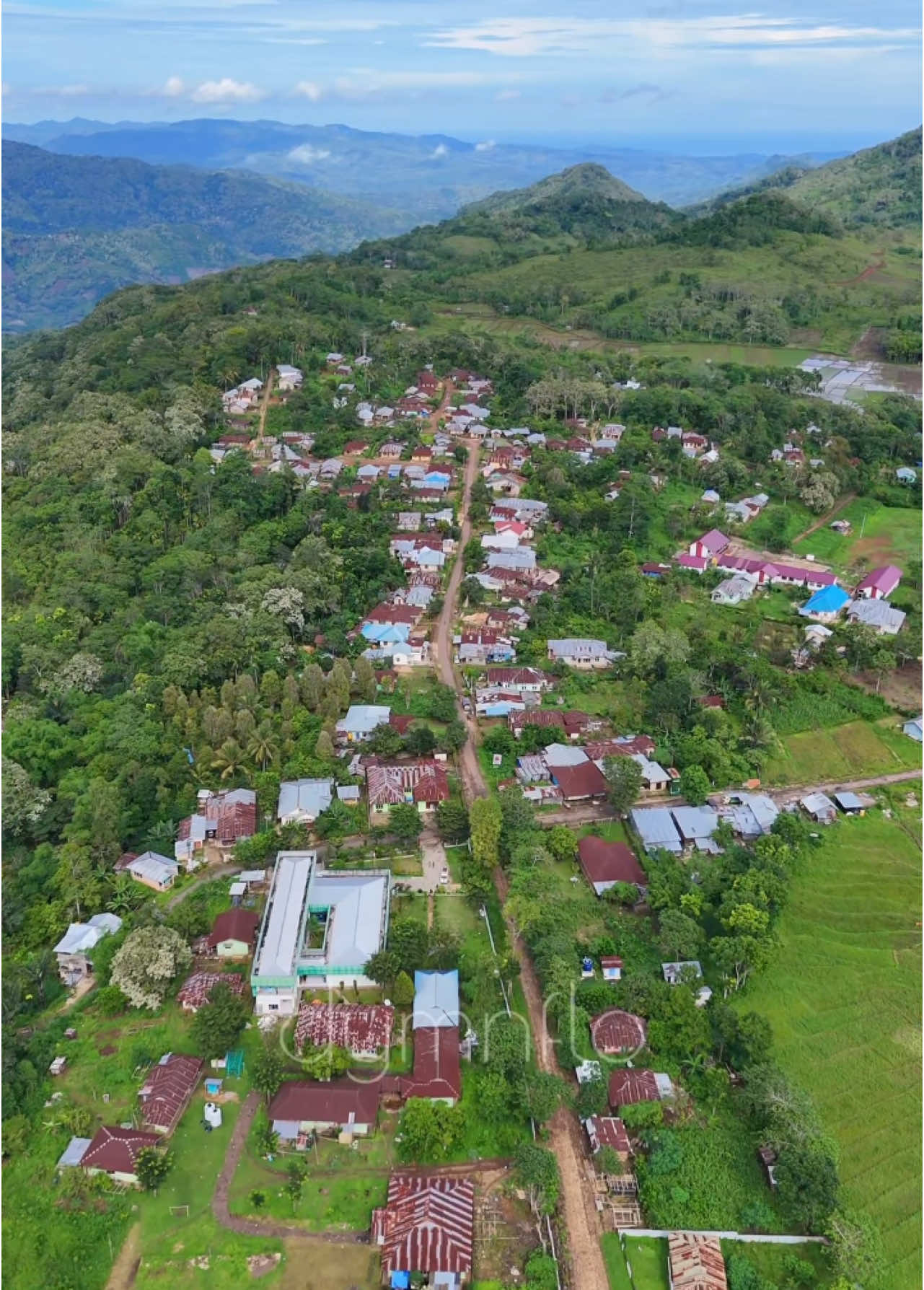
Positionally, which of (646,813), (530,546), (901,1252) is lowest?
(901,1252)

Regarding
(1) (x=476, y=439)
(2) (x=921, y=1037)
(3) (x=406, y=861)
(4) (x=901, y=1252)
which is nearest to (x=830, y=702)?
(2) (x=921, y=1037)

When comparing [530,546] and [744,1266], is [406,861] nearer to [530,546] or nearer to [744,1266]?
[744,1266]

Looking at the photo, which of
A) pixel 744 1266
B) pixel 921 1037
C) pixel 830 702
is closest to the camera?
pixel 744 1266

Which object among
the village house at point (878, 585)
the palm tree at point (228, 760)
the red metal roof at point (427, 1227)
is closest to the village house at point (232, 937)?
the palm tree at point (228, 760)

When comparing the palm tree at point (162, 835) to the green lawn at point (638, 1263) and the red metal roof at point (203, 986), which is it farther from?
the green lawn at point (638, 1263)

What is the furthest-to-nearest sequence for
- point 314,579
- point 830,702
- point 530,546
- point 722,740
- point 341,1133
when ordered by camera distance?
point 530,546 → point 314,579 → point 830,702 → point 722,740 → point 341,1133

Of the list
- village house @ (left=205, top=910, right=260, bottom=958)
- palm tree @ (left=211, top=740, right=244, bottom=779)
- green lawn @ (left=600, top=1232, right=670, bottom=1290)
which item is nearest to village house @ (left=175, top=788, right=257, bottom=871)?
palm tree @ (left=211, top=740, right=244, bottom=779)

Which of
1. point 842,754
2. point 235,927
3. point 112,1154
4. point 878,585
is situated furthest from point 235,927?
point 878,585

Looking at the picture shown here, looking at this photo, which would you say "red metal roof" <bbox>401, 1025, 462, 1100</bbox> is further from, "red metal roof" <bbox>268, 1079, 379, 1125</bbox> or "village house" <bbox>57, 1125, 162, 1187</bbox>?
"village house" <bbox>57, 1125, 162, 1187</bbox>

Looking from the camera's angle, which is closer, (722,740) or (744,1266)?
(744,1266)
